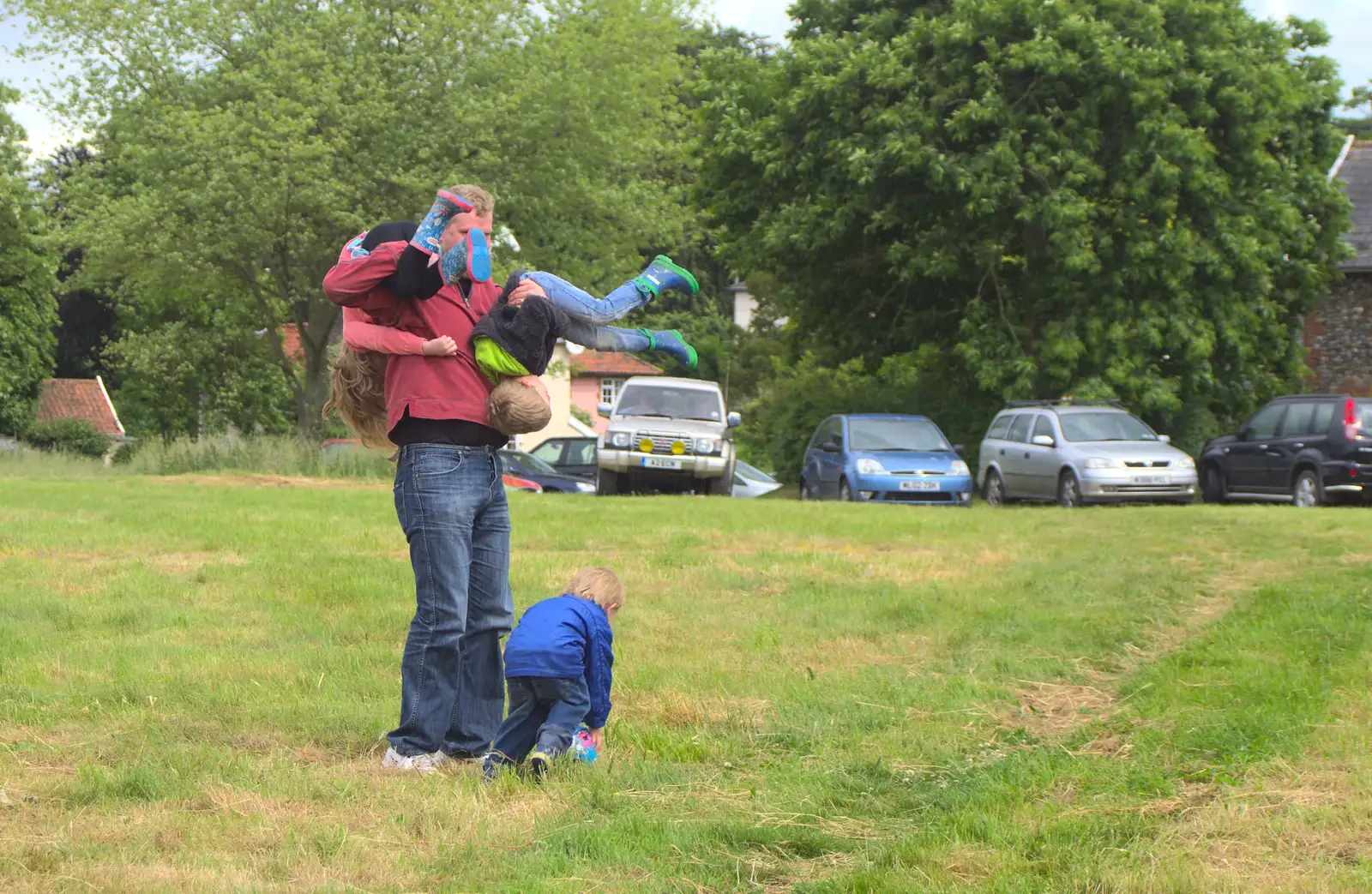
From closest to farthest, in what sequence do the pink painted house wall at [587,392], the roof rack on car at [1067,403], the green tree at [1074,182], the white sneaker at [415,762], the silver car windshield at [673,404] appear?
the white sneaker at [415,762] < the silver car windshield at [673,404] < the roof rack on car at [1067,403] < the green tree at [1074,182] < the pink painted house wall at [587,392]

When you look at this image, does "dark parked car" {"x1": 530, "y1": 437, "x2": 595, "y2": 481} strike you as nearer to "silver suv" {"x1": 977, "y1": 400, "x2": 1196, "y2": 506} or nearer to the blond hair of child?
"silver suv" {"x1": 977, "y1": 400, "x2": 1196, "y2": 506}

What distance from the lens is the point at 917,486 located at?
2320 cm

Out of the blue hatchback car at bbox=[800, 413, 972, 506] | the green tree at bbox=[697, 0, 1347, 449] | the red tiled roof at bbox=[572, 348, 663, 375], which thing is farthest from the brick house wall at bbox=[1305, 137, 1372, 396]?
the red tiled roof at bbox=[572, 348, 663, 375]

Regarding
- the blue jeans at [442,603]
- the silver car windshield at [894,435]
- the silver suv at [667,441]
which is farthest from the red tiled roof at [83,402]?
the blue jeans at [442,603]

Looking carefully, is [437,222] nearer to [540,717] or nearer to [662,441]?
[540,717]

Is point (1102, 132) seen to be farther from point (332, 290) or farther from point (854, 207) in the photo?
point (332, 290)

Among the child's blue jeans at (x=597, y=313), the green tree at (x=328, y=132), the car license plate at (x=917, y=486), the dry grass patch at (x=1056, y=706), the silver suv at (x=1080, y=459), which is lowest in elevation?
the dry grass patch at (x=1056, y=706)

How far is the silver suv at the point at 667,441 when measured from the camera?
2411 cm

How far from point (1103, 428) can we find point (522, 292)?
19.3 m

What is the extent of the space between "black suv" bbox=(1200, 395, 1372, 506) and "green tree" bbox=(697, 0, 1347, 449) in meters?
1.91

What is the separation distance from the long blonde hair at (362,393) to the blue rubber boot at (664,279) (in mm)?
987

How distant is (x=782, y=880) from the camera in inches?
167

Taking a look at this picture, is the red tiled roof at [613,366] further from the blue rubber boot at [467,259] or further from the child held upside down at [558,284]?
the blue rubber boot at [467,259]

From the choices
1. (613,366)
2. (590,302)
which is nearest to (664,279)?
(590,302)
